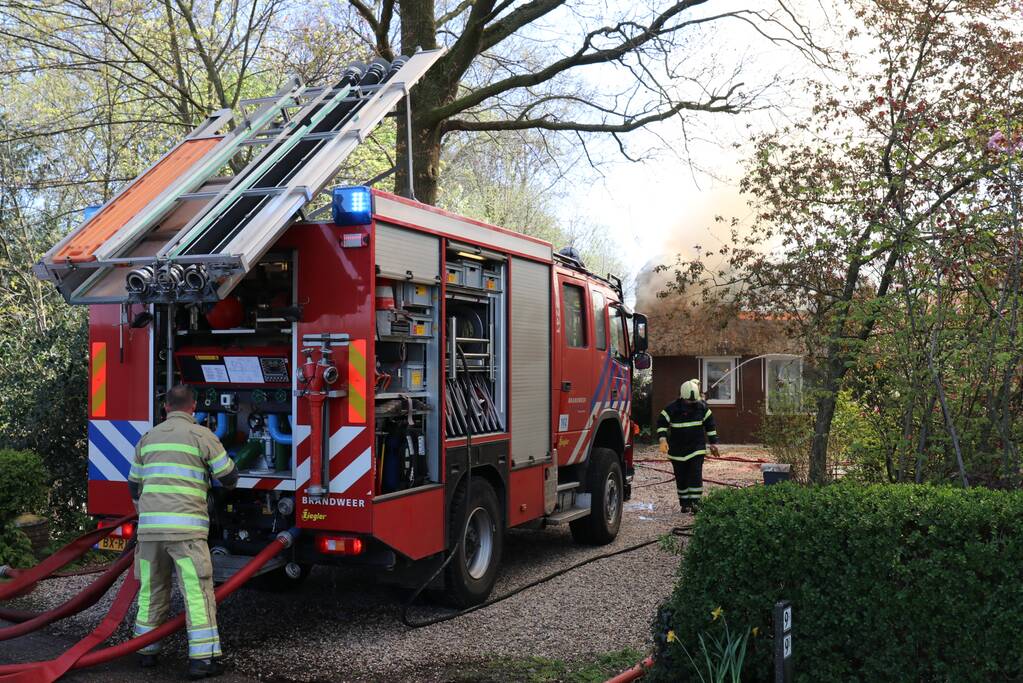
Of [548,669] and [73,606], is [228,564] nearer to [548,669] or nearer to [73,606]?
[73,606]

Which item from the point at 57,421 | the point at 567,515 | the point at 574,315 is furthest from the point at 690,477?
the point at 57,421

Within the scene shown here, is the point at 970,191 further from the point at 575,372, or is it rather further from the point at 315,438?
the point at 315,438

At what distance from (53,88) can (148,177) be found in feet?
42.0

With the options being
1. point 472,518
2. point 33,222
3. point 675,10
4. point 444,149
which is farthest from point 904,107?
point 444,149

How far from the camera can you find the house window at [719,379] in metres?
22.9

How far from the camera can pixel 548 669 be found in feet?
18.2

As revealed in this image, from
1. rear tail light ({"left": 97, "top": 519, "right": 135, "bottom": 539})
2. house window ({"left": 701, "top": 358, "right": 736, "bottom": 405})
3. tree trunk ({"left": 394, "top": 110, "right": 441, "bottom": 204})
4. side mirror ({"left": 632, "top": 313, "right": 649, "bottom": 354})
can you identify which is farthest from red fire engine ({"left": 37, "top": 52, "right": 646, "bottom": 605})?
house window ({"left": 701, "top": 358, "right": 736, "bottom": 405})

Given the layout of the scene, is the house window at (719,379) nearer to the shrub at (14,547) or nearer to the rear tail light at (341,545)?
the shrub at (14,547)

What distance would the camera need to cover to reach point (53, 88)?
17.5 m

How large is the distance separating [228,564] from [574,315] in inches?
174

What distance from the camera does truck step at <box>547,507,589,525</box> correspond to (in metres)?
8.49

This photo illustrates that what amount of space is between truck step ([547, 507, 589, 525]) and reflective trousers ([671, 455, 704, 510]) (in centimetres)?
243

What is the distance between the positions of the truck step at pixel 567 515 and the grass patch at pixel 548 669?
105 inches

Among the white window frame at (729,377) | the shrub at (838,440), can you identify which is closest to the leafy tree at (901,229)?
the shrub at (838,440)
